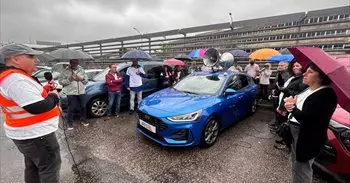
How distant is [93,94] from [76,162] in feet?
7.99

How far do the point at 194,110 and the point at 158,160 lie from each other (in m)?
1.08

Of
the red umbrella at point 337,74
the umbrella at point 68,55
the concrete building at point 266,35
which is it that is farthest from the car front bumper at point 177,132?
the concrete building at point 266,35

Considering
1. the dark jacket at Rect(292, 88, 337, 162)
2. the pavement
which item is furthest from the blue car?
the dark jacket at Rect(292, 88, 337, 162)

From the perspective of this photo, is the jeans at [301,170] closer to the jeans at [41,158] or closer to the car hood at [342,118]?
the car hood at [342,118]

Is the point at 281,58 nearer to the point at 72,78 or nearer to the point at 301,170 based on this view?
the point at 301,170

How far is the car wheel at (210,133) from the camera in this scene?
12.3 feet

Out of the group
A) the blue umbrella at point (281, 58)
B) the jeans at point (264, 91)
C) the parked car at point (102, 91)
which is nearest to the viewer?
the parked car at point (102, 91)

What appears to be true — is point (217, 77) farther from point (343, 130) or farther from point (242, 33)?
Result: point (242, 33)

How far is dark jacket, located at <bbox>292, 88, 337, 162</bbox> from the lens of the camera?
1752mm

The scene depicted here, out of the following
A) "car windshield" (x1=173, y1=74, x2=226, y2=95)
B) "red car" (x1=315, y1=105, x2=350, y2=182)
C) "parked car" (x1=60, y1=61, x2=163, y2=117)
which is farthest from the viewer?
"parked car" (x1=60, y1=61, x2=163, y2=117)

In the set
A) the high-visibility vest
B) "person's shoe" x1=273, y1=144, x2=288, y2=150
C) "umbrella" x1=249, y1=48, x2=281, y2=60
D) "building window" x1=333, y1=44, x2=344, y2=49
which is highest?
"building window" x1=333, y1=44, x2=344, y2=49

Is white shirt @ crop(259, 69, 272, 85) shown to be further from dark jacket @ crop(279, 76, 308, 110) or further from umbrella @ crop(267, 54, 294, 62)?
dark jacket @ crop(279, 76, 308, 110)

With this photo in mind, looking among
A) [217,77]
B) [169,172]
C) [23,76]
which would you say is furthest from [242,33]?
[23,76]

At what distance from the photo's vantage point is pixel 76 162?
347 centimetres
